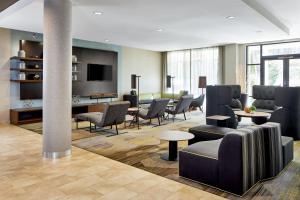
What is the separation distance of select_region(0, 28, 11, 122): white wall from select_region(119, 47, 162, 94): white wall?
4357 mm

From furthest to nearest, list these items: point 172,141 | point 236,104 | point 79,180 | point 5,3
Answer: point 236,104
point 5,3
point 172,141
point 79,180

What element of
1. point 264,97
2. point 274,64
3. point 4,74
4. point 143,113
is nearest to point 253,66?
point 274,64

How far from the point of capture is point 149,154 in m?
4.29

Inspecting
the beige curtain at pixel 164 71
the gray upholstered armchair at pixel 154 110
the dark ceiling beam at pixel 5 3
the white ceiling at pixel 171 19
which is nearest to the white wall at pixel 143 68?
the beige curtain at pixel 164 71

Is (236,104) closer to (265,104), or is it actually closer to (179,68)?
(265,104)

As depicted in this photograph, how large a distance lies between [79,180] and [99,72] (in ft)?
21.6

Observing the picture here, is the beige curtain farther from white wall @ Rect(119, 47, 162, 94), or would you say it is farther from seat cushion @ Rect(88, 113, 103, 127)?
seat cushion @ Rect(88, 113, 103, 127)

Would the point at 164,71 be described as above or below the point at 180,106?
above

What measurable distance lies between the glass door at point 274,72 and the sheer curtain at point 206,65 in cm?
175

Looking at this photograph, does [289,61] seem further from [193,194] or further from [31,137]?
[31,137]

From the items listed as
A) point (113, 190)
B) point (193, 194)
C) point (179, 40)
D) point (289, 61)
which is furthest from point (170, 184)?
point (289, 61)

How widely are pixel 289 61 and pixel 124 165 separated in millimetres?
7608

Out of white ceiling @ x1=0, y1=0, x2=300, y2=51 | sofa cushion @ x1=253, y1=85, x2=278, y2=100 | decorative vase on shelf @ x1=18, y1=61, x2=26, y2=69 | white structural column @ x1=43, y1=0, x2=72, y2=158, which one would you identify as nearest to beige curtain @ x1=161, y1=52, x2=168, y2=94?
white ceiling @ x1=0, y1=0, x2=300, y2=51

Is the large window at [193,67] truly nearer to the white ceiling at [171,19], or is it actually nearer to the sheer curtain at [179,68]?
the sheer curtain at [179,68]
